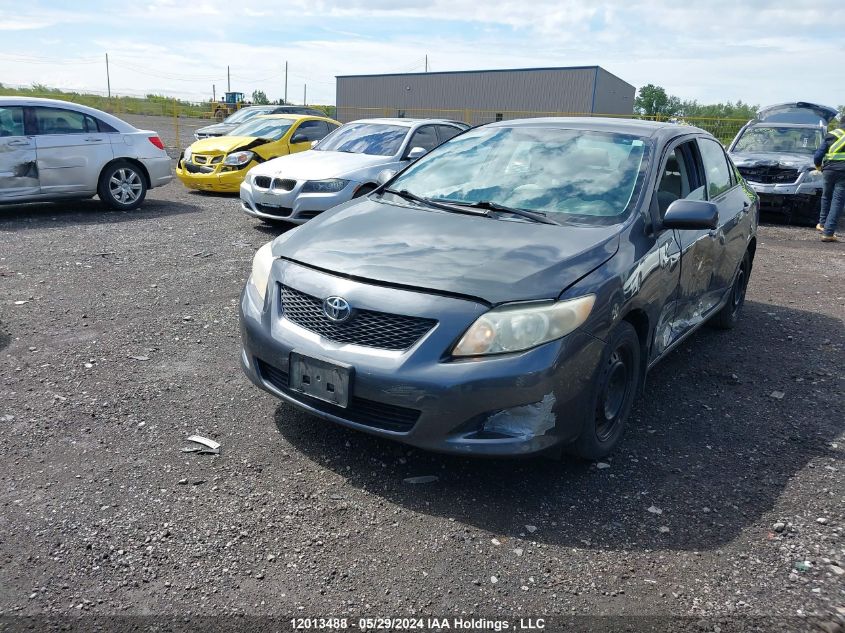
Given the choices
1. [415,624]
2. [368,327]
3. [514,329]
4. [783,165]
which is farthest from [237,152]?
[415,624]

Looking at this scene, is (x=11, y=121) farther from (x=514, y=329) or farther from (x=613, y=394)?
(x=613, y=394)

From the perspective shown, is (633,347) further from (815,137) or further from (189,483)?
(815,137)

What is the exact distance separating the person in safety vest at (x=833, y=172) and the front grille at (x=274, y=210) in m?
7.81

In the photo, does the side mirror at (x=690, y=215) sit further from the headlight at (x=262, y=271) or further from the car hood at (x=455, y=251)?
the headlight at (x=262, y=271)

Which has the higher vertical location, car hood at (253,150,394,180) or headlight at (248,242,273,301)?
car hood at (253,150,394,180)

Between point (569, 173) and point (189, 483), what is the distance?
2.64m

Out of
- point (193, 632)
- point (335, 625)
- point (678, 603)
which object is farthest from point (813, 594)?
point (193, 632)

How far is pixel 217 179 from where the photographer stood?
476 inches

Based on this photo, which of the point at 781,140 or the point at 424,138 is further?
the point at 781,140

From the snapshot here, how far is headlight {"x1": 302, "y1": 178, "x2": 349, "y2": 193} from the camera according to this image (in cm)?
863

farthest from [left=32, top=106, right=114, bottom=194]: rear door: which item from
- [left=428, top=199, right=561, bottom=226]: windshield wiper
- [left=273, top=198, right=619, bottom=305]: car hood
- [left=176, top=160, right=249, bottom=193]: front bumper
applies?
[left=428, top=199, right=561, bottom=226]: windshield wiper

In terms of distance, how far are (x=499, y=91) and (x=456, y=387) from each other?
142 feet

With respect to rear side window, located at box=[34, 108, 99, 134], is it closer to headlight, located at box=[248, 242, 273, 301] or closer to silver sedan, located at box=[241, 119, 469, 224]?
silver sedan, located at box=[241, 119, 469, 224]

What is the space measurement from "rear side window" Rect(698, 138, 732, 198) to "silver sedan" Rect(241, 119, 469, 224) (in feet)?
10.8
